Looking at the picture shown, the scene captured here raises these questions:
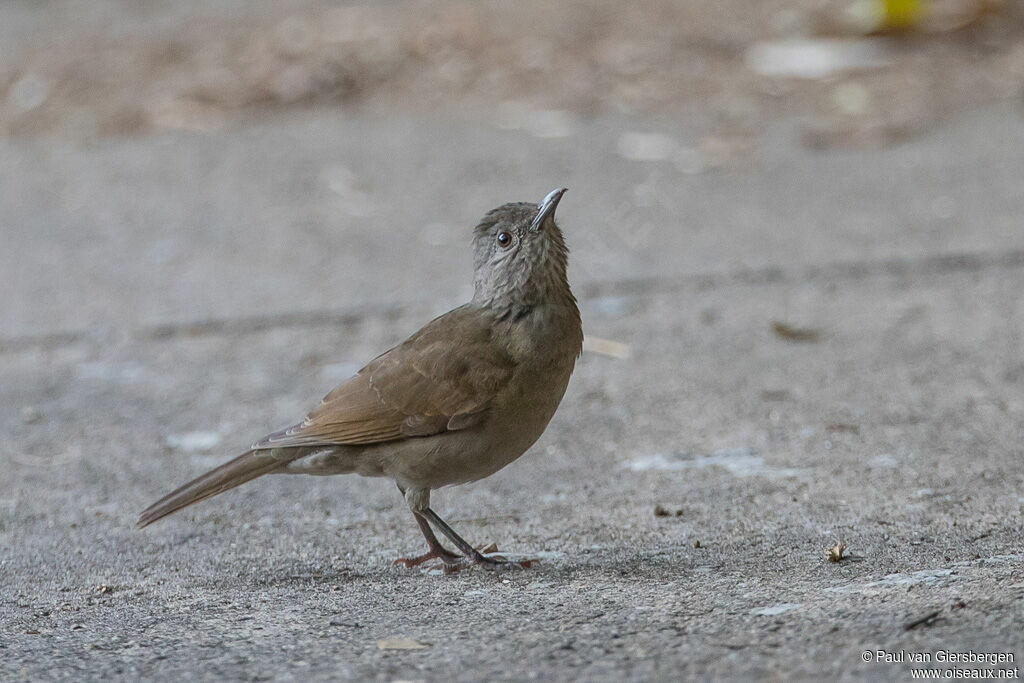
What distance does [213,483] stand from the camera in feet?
13.1

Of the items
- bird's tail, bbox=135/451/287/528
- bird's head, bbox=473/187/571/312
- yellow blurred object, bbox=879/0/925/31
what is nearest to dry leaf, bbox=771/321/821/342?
bird's head, bbox=473/187/571/312

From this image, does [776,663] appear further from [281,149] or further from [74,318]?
[281,149]

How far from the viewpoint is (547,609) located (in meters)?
3.47

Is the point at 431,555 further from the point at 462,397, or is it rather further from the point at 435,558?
the point at 462,397

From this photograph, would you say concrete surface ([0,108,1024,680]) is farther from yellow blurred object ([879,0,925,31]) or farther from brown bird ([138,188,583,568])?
yellow blurred object ([879,0,925,31])

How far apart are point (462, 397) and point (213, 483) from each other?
2.55 feet

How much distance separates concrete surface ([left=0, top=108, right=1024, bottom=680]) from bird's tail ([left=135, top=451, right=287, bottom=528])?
181 mm

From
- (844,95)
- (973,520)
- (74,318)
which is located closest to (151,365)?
(74,318)

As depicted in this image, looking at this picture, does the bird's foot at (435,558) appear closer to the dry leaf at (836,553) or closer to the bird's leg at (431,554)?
the bird's leg at (431,554)

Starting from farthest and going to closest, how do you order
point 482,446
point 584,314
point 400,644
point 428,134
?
1. point 428,134
2. point 584,314
3. point 482,446
4. point 400,644

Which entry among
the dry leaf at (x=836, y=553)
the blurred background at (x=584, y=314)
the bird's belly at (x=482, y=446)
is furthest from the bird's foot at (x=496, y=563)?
the dry leaf at (x=836, y=553)

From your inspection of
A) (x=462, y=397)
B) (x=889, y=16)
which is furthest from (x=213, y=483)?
(x=889, y=16)

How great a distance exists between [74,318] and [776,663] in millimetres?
4354

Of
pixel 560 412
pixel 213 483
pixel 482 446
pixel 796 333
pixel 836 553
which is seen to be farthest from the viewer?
pixel 796 333
